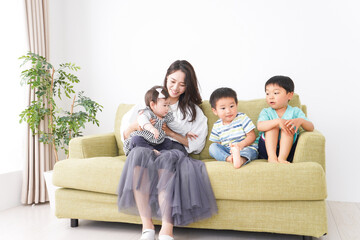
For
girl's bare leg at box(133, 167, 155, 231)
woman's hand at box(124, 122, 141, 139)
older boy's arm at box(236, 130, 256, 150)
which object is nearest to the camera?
girl's bare leg at box(133, 167, 155, 231)

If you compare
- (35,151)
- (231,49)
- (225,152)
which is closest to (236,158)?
(225,152)

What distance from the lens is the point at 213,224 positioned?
199cm

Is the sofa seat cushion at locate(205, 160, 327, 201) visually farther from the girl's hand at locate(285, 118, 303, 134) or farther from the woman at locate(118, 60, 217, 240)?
the girl's hand at locate(285, 118, 303, 134)

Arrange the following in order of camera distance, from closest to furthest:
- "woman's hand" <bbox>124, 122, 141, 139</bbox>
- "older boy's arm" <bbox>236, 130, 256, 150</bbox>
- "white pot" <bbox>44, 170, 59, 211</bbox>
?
"older boy's arm" <bbox>236, 130, 256, 150</bbox>
"woman's hand" <bbox>124, 122, 141, 139</bbox>
"white pot" <bbox>44, 170, 59, 211</bbox>

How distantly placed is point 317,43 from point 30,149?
2585 millimetres

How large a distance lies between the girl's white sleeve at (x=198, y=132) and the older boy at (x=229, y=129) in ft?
0.38

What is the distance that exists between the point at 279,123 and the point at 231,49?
119 cm

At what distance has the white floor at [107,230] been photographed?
2088 mm

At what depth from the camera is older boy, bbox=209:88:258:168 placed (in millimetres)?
2295

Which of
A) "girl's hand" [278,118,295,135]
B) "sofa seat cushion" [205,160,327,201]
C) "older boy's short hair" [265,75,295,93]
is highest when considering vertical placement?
"older boy's short hair" [265,75,295,93]

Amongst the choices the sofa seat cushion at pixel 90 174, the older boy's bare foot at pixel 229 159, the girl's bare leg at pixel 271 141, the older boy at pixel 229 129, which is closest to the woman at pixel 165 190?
the sofa seat cushion at pixel 90 174

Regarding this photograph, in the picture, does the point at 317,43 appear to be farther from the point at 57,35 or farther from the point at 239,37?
the point at 57,35

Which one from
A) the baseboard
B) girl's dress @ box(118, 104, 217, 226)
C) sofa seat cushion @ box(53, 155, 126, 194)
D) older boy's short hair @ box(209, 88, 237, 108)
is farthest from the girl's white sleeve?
the baseboard

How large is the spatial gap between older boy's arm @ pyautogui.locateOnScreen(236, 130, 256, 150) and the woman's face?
577 mm
